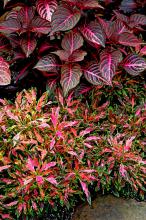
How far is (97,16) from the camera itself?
280 cm

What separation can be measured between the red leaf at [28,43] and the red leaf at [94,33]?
333mm

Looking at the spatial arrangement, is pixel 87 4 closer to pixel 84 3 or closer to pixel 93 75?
pixel 84 3

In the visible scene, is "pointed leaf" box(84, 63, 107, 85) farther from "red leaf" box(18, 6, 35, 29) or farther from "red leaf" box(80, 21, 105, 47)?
"red leaf" box(18, 6, 35, 29)

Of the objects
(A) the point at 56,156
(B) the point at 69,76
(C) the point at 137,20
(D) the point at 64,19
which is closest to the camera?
(A) the point at 56,156

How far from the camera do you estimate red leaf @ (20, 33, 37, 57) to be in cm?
260

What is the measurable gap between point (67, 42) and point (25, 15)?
329 mm

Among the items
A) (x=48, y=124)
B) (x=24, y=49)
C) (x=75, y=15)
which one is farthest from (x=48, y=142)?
(x=75, y=15)

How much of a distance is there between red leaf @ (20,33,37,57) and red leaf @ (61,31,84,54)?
7.7 inches

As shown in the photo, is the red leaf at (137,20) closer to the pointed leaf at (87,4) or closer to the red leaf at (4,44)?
the pointed leaf at (87,4)

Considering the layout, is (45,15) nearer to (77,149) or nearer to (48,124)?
(48,124)

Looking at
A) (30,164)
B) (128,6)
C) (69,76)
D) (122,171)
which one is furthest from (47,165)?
(128,6)

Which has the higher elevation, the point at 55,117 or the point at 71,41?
the point at 71,41

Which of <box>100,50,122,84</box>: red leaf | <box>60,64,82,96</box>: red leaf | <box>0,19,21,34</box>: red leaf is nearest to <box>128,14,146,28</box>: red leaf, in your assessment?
<box>100,50,122,84</box>: red leaf

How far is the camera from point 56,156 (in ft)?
7.75
